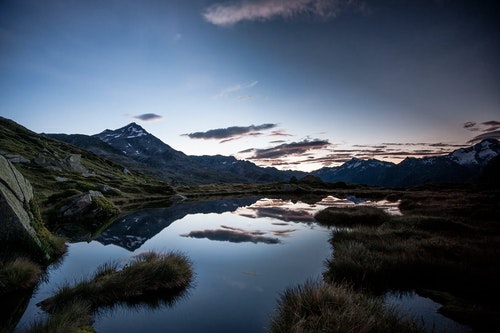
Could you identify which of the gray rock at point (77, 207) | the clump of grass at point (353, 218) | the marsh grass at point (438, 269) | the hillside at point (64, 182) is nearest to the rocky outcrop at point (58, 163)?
the hillside at point (64, 182)

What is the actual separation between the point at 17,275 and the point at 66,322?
23.7 feet

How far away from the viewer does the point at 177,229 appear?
3253cm

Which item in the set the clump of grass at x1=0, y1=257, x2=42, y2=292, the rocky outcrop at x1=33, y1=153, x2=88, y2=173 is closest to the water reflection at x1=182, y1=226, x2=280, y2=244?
the clump of grass at x1=0, y1=257, x2=42, y2=292

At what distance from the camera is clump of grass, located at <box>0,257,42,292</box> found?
1252 cm

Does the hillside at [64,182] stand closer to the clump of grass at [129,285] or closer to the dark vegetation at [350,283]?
the dark vegetation at [350,283]

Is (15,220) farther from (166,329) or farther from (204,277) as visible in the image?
(166,329)

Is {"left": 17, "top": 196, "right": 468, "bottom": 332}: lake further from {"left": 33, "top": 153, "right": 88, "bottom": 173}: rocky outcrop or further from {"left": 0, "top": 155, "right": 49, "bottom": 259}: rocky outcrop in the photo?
{"left": 33, "top": 153, "right": 88, "bottom": 173}: rocky outcrop

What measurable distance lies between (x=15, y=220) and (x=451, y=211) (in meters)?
38.4

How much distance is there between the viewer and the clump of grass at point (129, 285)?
450 inches

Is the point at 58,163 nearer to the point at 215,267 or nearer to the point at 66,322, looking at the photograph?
the point at 215,267

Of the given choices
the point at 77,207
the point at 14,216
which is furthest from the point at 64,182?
the point at 14,216

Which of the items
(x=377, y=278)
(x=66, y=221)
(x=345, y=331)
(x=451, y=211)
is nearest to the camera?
(x=345, y=331)

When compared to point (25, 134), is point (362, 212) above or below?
below

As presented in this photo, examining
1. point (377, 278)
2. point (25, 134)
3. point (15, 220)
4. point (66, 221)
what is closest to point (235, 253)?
point (377, 278)
